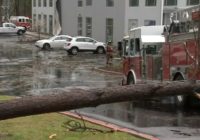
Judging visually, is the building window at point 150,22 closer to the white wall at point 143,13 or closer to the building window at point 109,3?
the white wall at point 143,13

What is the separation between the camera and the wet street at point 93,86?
12565 millimetres

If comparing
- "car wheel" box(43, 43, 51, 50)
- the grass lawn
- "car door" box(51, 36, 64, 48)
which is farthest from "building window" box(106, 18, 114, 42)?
the grass lawn

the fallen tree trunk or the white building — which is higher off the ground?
the white building

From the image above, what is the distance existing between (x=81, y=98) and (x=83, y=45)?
140 ft

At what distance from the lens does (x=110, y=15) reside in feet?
169

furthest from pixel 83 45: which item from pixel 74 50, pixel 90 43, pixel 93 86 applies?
pixel 93 86

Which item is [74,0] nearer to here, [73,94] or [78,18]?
[78,18]

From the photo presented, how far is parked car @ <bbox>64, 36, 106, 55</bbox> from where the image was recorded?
47.9 metres

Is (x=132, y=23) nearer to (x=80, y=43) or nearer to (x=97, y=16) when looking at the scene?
(x=80, y=43)

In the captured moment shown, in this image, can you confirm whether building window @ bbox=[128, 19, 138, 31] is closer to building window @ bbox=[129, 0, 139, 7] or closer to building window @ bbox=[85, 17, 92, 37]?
building window @ bbox=[129, 0, 139, 7]

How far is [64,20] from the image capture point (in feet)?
206

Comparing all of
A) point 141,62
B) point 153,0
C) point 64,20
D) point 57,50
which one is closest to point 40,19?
point 64,20

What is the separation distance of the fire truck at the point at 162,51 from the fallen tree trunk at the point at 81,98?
8017 mm

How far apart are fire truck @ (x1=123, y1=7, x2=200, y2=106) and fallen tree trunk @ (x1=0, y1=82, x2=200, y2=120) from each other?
8017 mm
